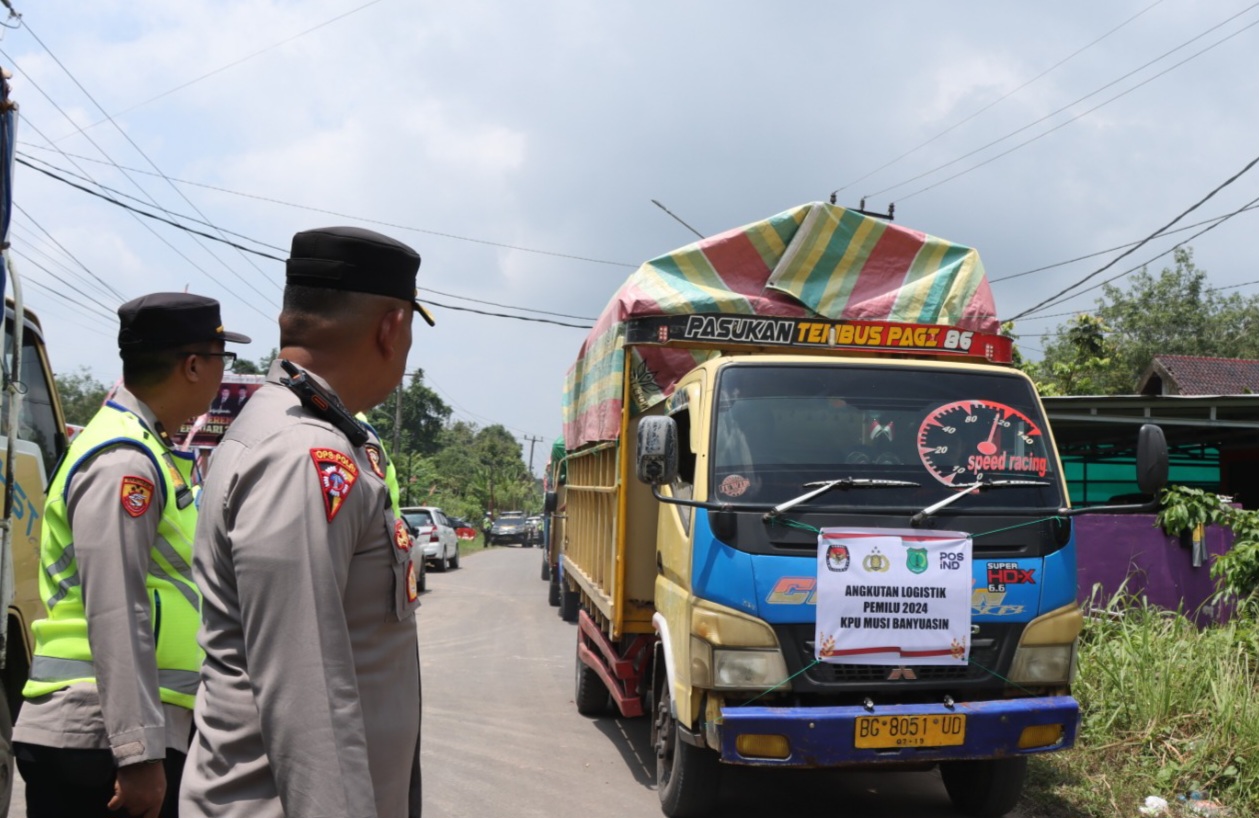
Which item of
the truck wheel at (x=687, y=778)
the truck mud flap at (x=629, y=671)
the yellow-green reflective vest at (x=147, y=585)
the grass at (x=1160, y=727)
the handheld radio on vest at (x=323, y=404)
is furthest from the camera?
the truck mud flap at (x=629, y=671)

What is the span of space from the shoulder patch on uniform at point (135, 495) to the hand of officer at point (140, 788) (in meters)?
0.57

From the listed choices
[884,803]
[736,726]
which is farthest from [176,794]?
[884,803]

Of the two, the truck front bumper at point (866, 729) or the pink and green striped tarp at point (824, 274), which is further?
the pink and green striped tarp at point (824, 274)

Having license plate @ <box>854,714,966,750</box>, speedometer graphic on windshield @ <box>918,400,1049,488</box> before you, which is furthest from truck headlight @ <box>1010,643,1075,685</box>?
speedometer graphic on windshield @ <box>918,400,1049,488</box>

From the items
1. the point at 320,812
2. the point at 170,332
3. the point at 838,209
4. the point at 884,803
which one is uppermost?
the point at 838,209

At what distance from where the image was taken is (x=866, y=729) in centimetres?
478

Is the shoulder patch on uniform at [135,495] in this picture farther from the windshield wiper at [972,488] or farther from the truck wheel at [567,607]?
the truck wheel at [567,607]

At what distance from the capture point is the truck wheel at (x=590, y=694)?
8.47m

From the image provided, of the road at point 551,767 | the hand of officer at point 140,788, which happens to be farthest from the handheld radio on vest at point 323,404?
the road at point 551,767

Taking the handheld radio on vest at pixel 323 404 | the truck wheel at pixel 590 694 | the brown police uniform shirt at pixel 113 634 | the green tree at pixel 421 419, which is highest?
the green tree at pixel 421 419

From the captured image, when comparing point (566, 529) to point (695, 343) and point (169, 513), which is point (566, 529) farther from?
point (169, 513)

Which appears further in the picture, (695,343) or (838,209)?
(838,209)

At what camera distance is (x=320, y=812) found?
1.61m

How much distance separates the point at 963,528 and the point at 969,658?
0.59m
